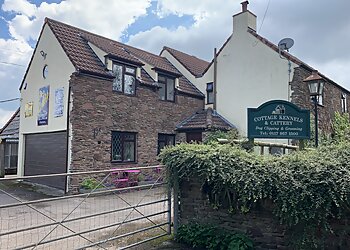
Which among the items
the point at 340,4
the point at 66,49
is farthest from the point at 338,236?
the point at 66,49

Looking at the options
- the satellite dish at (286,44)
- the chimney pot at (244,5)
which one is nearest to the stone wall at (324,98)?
the satellite dish at (286,44)

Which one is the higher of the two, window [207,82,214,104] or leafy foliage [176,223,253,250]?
window [207,82,214,104]

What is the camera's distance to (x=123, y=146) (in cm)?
1409

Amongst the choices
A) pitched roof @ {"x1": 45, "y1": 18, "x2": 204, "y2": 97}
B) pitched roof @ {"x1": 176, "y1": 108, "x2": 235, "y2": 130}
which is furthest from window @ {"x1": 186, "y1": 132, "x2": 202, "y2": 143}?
pitched roof @ {"x1": 45, "y1": 18, "x2": 204, "y2": 97}

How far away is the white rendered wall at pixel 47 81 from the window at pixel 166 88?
511cm

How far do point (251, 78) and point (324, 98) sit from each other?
4.55 metres

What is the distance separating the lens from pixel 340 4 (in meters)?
11.4

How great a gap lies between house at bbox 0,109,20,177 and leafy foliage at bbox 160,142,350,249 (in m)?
15.4

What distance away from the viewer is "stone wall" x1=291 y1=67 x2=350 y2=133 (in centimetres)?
1496

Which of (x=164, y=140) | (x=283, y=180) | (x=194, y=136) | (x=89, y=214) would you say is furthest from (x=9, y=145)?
(x=283, y=180)

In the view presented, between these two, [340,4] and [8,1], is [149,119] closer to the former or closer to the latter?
[8,1]

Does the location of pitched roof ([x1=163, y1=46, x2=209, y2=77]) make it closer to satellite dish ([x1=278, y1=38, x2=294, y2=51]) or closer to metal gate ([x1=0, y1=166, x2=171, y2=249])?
satellite dish ([x1=278, y1=38, x2=294, y2=51])

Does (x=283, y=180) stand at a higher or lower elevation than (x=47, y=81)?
lower

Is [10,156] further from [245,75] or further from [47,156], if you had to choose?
[245,75]
